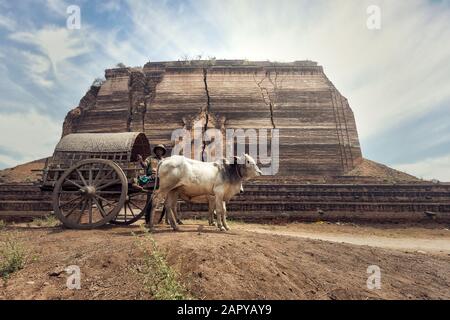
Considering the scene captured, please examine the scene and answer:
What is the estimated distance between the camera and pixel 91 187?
6.76 metres

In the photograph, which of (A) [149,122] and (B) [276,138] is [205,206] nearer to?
(B) [276,138]

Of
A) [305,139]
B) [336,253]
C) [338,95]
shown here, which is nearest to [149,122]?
[305,139]

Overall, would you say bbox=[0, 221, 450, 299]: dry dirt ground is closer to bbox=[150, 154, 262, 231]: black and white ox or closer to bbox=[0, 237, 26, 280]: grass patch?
bbox=[0, 237, 26, 280]: grass patch

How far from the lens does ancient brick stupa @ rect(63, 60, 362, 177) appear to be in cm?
2283

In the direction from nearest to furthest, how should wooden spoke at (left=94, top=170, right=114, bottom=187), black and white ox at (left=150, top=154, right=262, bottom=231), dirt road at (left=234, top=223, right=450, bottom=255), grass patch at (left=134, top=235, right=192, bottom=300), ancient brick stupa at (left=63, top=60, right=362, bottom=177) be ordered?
grass patch at (left=134, top=235, right=192, bottom=300)
black and white ox at (left=150, top=154, right=262, bottom=231)
wooden spoke at (left=94, top=170, right=114, bottom=187)
dirt road at (left=234, top=223, right=450, bottom=255)
ancient brick stupa at (left=63, top=60, right=362, bottom=177)

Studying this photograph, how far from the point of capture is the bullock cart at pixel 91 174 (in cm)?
671

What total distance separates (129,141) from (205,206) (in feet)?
21.4

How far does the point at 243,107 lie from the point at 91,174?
19.3 m

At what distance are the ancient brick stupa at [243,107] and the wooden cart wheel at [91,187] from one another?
16248 millimetres

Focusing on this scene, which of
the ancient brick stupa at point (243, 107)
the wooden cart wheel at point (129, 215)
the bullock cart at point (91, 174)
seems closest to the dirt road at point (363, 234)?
the wooden cart wheel at point (129, 215)

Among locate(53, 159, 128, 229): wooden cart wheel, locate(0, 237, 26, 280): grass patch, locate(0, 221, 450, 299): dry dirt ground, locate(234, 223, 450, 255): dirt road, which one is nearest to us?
locate(0, 221, 450, 299): dry dirt ground

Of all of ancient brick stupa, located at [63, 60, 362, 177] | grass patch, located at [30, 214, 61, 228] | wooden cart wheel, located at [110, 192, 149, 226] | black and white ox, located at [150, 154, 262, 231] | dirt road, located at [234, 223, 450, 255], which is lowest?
dirt road, located at [234, 223, 450, 255]

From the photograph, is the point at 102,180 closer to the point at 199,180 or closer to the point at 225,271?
the point at 199,180

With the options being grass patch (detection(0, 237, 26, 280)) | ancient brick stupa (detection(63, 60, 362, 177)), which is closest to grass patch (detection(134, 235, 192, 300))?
grass patch (detection(0, 237, 26, 280))
